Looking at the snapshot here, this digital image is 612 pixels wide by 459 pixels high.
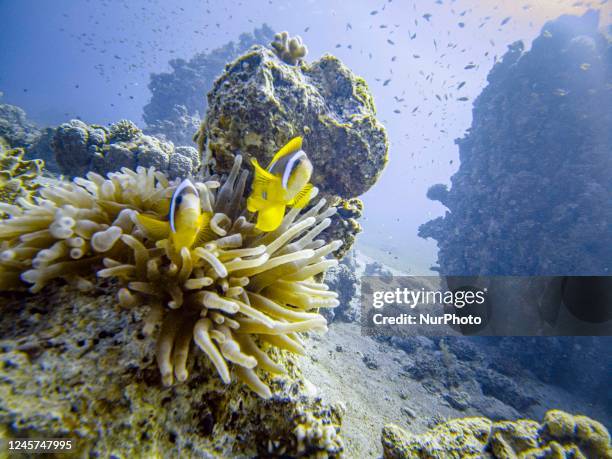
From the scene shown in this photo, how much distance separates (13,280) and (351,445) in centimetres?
259

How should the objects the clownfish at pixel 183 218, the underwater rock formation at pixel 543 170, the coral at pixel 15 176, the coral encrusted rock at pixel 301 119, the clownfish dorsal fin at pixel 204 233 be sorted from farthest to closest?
1. the underwater rock formation at pixel 543 170
2. the coral at pixel 15 176
3. the coral encrusted rock at pixel 301 119
4. the clownfish dorsal fin at pixel 204 233
5. the clownfish at pixel 183 218

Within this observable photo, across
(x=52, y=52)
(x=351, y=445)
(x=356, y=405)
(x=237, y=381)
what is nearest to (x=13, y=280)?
(x=237, y=381)

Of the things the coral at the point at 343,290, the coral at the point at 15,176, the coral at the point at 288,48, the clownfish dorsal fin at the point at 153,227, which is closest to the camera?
the clownfish dorsal fin at the point at 153,227

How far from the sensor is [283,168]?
1636mm

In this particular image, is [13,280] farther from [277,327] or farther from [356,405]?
[356,405]

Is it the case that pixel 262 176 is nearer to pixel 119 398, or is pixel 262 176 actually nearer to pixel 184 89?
pixel 119 398

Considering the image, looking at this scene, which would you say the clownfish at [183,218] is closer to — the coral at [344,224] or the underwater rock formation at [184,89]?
the coral at [344,224]

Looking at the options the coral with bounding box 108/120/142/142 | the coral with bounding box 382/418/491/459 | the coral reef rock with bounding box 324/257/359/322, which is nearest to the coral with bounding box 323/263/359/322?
the coral reef rock with bounding box 324/257/359/322

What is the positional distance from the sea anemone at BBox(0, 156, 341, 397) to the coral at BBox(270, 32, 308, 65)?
7.99ft

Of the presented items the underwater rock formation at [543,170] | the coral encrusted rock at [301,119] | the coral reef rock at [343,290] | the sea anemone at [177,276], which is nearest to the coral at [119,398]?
the sea anemone at [177,276]

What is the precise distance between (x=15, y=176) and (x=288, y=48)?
4.10m

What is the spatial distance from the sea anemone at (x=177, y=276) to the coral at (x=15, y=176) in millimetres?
2649

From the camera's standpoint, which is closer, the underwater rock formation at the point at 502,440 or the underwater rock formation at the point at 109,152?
the underwater rock formation at the point at 502,440

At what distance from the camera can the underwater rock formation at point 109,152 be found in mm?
5973
